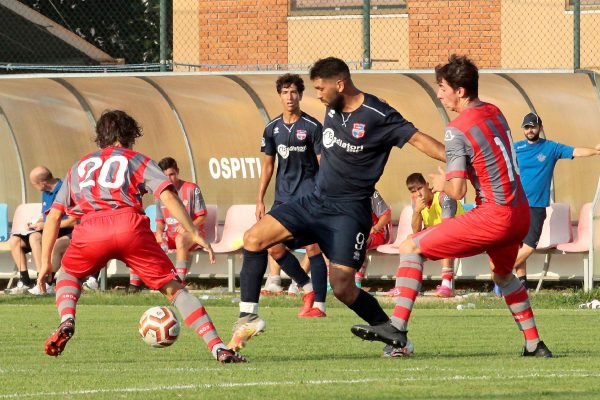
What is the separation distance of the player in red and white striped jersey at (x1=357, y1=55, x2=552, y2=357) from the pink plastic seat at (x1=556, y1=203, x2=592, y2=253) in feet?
29.8

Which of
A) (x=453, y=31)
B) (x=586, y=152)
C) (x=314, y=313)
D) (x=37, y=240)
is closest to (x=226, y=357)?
(x=314, y=313)

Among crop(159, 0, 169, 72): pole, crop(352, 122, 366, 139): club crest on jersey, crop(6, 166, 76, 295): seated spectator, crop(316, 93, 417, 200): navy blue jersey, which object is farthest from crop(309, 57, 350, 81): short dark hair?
crop(159, 0, 169, 72): pole

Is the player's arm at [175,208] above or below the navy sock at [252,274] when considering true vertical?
above

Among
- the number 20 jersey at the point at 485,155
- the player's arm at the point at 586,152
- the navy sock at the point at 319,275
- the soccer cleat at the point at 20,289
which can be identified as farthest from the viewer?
the soccer cleat at the point at 20,289

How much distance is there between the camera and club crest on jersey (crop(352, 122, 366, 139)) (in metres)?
9.95

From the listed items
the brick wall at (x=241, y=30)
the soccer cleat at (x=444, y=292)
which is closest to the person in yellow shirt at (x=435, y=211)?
the soccer cleat at (x=444, y=292)

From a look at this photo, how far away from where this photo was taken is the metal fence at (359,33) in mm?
23219

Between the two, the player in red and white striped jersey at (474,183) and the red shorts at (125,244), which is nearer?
the player in red and white striped jersey at (474,183)

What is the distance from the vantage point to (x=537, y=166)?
17828 millimetres

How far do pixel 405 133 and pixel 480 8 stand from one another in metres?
14.7

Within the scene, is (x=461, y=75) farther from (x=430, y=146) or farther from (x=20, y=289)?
(x=20, y=289)

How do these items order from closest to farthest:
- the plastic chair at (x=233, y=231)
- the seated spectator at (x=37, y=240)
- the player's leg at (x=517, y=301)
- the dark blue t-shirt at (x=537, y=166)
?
the player's leg at (x=517, y=301) → the dark blue t-shirt at (x=537, y=166) → the seated spectator at (x=37, y=240) → the plastic chair at (x=233, y=231)

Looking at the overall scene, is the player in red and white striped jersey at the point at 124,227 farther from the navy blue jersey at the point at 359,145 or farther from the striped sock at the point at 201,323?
the navy blue jersey at the point at 359,145

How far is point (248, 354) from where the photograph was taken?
10391mm
